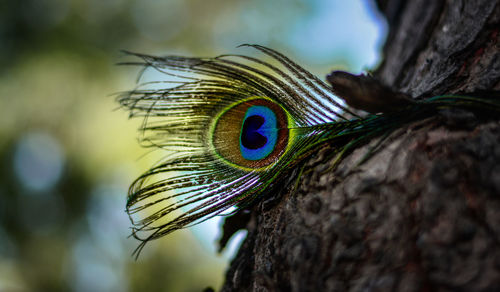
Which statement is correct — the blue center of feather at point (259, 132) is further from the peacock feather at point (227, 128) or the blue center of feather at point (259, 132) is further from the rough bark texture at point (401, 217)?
the rough bark texture at point (401, 217)

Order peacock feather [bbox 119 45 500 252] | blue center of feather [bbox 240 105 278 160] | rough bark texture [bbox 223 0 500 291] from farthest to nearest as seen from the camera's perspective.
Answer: blue center of feather [bbox 240 105 278 160], peacock feather [bbox 119 45 500 252], rough bark texture [bbox 223 0 500 291]

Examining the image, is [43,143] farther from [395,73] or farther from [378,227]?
[378,227]

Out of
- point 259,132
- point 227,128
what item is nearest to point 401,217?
point 259,132

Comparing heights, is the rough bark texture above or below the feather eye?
below

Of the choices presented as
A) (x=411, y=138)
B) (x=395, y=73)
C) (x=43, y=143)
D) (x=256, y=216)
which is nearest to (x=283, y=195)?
(x=256, y=216)

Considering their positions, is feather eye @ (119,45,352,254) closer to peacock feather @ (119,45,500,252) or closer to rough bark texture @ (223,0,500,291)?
peacock feather @ (119,45,500,252)

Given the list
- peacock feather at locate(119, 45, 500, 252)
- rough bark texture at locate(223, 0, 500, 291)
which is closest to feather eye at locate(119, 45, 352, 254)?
peacock feather at locate(119, 45, 500, 252)

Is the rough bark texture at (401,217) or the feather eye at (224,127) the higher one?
the feather eye at (224,127)

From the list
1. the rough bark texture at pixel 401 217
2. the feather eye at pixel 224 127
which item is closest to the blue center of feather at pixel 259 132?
the feather eye at pixel 224 127
